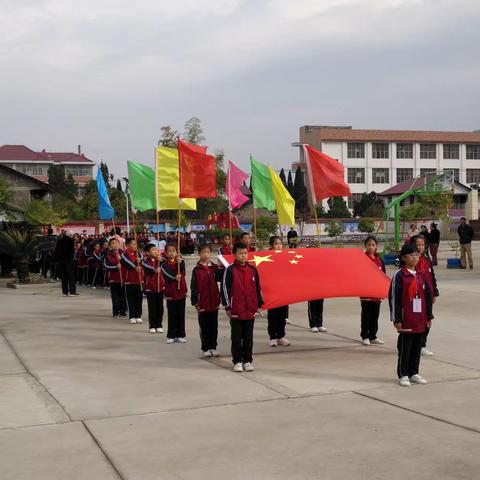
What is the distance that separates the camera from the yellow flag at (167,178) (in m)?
12.6

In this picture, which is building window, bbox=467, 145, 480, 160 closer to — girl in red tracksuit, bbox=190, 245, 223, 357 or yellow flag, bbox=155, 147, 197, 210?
yellow flag, bbox=155, 147, 197, 210

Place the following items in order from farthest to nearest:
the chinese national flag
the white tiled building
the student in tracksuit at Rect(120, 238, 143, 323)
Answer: the white tiled building → the student in tracksuit at Rect(120, 238, 143, 323) → the chinese national flag

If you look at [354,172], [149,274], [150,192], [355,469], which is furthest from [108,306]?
[354,172]

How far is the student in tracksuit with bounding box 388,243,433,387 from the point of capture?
7.74 meters

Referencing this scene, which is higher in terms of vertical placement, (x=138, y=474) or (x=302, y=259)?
(x=302, y=259)

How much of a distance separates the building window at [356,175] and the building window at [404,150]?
18.1 feet

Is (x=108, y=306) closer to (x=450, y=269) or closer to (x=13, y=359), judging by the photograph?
(x=13, y=359)

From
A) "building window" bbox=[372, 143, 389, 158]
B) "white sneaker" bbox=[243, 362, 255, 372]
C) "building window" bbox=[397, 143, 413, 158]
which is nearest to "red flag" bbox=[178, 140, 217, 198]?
"white sneaker" bbox=[243, 362, 255, 372]

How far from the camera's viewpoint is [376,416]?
→ 639cm

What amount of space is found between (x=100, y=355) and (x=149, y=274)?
97.9 inches

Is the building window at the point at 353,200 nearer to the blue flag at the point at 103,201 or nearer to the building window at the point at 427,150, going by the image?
the building window at the point at 427,150

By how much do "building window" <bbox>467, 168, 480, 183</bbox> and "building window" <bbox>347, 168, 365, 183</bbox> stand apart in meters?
15.3

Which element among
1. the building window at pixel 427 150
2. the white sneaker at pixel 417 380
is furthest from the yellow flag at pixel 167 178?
the building window at pixel 427 150

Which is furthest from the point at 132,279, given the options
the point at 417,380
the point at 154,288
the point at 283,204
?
the point at 417,380
